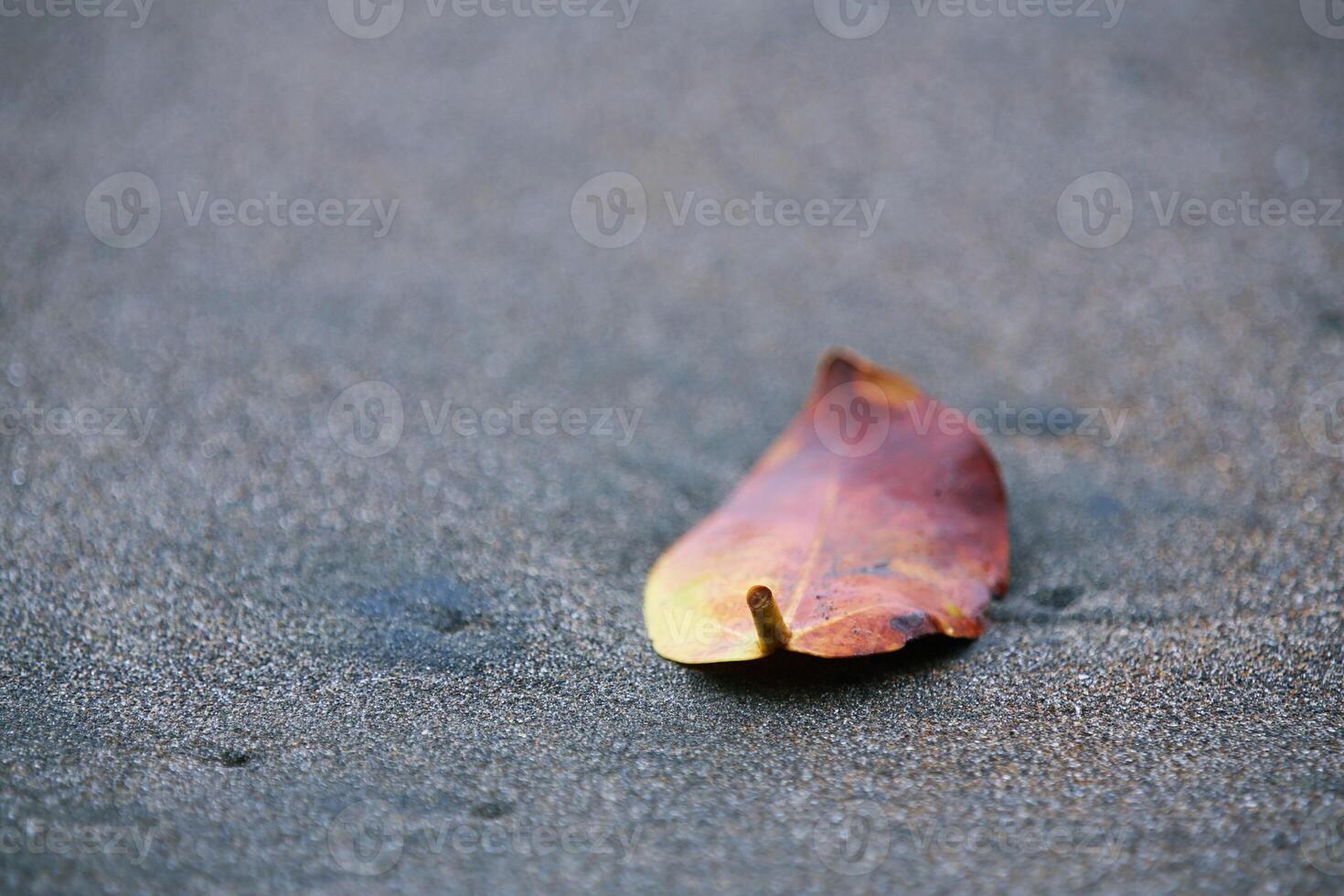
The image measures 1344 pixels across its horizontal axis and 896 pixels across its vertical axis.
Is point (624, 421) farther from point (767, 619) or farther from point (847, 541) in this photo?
point (767, 619)

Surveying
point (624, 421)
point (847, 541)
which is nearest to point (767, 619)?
point (847, 541)

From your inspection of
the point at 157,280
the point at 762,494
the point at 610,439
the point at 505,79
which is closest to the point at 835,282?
the point at 610,439

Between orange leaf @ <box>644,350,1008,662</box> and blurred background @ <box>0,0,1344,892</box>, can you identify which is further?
orange leaf @ <box>644,350,1008,662</box>

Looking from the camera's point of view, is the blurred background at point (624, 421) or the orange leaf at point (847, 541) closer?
the blurred background at point (624, 421)

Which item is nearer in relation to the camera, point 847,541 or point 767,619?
point 767,619

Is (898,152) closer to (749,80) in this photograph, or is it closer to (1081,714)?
(749,80)
